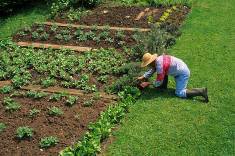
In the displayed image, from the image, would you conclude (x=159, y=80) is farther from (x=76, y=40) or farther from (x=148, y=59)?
→ (x=76, y=40)

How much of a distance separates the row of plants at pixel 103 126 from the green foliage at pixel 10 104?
1.47 meters

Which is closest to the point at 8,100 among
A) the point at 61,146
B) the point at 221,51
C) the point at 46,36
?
the point at 61,146

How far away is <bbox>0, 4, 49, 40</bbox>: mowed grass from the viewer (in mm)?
12177

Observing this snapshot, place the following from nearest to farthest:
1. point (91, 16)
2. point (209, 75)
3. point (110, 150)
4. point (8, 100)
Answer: point (110, 150), point (8, 100), point (209, 75), point (91, 16)

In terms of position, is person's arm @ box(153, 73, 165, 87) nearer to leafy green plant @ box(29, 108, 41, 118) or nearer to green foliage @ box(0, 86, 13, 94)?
leafy green plant @ box(29, 108, 41, 118)

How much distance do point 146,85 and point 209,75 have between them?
1313mm

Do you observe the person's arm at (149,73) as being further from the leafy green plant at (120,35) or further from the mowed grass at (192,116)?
the leafy green plant at (120,35)

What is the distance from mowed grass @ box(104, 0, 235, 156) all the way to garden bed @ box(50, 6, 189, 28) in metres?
1.63

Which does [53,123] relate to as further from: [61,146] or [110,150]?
[110,150]

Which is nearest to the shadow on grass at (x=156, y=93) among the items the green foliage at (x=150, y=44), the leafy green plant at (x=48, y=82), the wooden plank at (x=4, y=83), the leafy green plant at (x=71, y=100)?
the green foliage at (x=150, y=44)

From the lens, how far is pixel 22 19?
1292 cm

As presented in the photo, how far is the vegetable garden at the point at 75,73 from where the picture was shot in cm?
741

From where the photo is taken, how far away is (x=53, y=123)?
7746mm

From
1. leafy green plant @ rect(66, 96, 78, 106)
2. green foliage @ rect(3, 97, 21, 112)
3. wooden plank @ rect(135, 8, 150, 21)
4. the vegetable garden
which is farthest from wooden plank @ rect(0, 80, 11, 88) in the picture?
wooden plank @ rect(135, 8, 150, 21)
